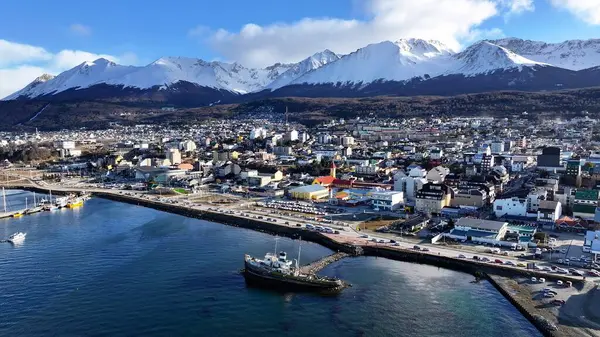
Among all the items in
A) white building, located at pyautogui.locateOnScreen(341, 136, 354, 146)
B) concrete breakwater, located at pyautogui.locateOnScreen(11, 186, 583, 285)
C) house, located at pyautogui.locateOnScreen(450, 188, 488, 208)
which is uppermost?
white building, located at pyautogui.locateOnScreen(341, 136, 354, 146)

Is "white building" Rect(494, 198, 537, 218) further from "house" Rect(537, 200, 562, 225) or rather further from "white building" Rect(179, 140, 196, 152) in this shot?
"white building" Rect(179, 140, 196, 152)

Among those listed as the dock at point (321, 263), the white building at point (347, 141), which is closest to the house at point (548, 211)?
the dock at point (321, 263)

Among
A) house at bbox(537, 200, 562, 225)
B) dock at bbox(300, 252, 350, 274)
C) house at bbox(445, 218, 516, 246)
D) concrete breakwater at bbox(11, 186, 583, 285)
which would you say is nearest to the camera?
concrete breakwater at bbox(11, 186, 583, 285)

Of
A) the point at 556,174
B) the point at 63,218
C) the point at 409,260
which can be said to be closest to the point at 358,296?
the point at 409,260

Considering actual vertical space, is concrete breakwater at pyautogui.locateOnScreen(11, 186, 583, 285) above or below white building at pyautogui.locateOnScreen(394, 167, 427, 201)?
below

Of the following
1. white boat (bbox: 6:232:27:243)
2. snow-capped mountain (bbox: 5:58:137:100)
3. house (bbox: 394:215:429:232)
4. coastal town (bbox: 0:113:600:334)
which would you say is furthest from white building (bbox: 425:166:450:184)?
snow-capped mountain (bbox: 5:58:137:100)

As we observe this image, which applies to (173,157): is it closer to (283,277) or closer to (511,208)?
(511,208)

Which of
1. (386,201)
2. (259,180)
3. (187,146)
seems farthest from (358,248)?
(187,146)
